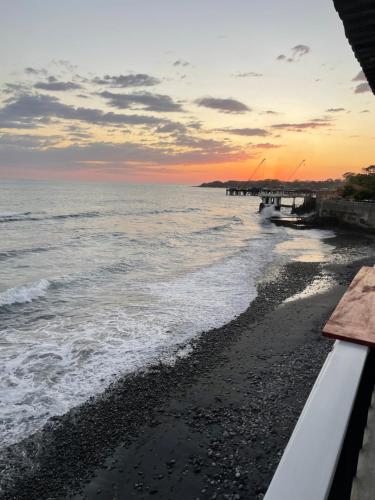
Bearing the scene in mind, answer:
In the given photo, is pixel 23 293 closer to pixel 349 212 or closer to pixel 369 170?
pixel 349 212

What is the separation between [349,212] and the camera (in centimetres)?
3506

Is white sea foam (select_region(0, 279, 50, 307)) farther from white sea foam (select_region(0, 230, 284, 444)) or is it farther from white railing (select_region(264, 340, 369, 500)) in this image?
white railing (select_region(264, 340, 369, 500))

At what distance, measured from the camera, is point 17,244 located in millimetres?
25891

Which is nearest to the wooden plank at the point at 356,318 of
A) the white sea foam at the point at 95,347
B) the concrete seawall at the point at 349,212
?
the white sea foam at the point at 95,347

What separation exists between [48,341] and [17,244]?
1901cm

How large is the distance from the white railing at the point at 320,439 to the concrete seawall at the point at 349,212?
3397cm

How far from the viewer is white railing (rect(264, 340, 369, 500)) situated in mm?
1638

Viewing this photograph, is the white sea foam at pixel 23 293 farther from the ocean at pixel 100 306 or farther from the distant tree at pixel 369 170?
the distant tree at pixel 369 170

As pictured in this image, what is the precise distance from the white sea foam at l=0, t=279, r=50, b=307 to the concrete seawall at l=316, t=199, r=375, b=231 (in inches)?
1162

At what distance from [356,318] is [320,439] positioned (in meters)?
1.75

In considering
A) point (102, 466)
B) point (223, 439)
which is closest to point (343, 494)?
point (223, 439)

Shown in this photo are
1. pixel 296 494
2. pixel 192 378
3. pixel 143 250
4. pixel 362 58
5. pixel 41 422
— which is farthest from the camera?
pixel 143 250

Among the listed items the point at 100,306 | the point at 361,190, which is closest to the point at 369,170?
the point at 361,190

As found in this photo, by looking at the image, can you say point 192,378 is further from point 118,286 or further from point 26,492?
point 118,286
